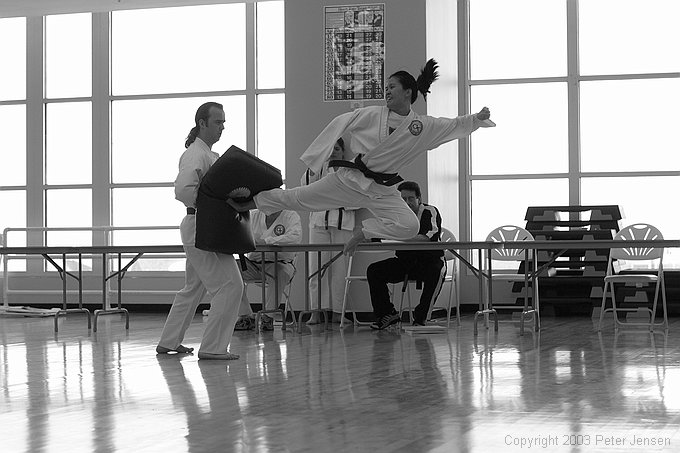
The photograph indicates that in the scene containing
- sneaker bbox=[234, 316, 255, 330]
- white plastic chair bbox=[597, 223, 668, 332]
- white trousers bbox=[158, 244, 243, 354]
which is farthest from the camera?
sneaker bbox=[234, 316, 255, 330]

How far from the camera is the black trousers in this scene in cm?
689

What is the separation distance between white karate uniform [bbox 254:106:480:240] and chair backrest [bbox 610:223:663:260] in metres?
2.24

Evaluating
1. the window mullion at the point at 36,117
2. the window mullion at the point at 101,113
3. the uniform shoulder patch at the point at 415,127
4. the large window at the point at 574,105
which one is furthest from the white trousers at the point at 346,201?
the window mullion at the point at 36,117

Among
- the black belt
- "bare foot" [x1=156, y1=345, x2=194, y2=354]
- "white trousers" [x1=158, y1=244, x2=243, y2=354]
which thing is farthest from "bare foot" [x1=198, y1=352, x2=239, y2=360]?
the black belt

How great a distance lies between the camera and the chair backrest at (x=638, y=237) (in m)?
6.88

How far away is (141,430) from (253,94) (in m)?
6.91

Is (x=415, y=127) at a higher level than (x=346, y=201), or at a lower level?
higher

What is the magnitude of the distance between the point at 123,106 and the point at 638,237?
17.4 ft

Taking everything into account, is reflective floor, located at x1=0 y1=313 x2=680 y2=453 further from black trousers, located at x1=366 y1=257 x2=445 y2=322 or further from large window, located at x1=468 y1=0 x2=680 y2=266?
large window, located at x1=468 y1=0 x2=680 y2=266

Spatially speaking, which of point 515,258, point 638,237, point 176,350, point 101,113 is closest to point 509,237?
point 515,258

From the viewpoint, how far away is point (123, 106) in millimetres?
9914

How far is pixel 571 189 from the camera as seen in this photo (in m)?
9.12

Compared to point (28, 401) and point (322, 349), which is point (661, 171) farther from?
point (28, 401)

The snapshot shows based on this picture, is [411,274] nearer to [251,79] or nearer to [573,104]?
[573,104]
